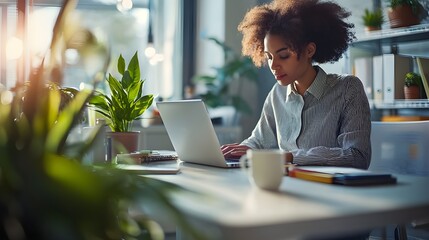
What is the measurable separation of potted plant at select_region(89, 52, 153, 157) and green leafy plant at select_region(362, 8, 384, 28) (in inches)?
63.6

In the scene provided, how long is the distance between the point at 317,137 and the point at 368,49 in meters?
1.36

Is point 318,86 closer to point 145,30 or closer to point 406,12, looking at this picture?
point 406,12

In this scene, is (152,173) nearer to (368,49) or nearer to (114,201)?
(114,201)

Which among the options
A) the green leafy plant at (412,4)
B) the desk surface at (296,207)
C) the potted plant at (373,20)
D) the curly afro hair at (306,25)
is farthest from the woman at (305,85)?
the potted plant at (373,20)

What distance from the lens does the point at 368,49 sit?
3.16 meters

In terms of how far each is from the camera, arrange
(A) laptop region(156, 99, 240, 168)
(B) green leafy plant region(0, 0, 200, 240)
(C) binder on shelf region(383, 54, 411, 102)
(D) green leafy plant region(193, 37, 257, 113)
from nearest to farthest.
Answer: (B) green leafy plant region(0, 0, 200, 240)
(A) laptop region(156, 99, 240, 168)
(C) binder on shelf region(383, 54, 411, 102)
(D) green leafy plant region(193, 37, 257, 113)

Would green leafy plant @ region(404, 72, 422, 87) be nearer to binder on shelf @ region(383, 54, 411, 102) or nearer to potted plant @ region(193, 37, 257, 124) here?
binder on shelf @ region(383, 54, 411, 102)

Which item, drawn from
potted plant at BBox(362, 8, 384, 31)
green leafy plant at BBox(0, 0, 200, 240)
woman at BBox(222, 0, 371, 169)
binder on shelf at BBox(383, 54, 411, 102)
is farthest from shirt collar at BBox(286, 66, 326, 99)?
green leafy plant at BBox(0, 0, 200, 240)

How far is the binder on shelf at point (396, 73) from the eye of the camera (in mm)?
2832

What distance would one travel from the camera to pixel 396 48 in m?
3.05

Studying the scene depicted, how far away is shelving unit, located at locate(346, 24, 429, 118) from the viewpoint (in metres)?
2.75

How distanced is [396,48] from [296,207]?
7.68ft

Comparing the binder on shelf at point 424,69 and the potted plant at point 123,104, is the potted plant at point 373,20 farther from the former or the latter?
the potted plant at point 123,104

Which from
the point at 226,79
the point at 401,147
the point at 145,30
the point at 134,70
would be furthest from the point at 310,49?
the point at 145,30
